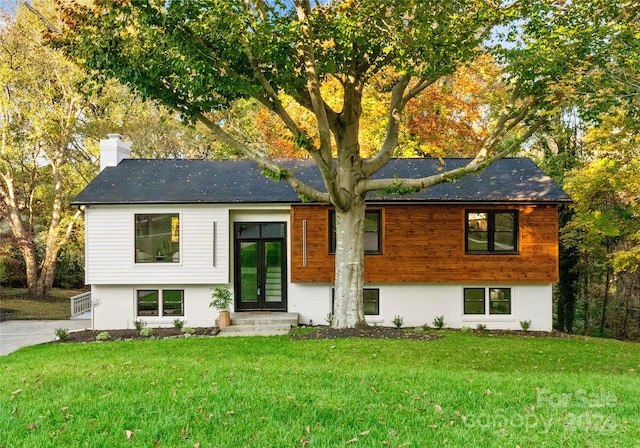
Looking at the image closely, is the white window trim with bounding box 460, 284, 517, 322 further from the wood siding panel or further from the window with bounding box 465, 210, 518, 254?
the window with bounding box 465, 210, 518, 254

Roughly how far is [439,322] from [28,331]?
42.2 ft

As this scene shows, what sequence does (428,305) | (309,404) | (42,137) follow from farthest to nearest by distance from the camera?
(42,137) → (428,305) → (309,404)

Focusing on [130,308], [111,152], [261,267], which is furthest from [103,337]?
[111,152]

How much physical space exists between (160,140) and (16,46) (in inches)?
385

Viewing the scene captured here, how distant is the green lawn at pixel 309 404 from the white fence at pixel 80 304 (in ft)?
35.3

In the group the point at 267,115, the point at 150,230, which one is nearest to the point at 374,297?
the point at 150,230

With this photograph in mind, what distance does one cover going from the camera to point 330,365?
762cm

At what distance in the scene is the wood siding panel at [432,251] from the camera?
1480 cm

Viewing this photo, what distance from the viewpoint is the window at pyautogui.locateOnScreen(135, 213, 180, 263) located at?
1507cm

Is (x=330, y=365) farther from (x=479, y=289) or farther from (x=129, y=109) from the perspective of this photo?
(x=129, y=109)

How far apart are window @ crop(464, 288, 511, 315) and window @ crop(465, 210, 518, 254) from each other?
1287mm

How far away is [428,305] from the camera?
15.0 m

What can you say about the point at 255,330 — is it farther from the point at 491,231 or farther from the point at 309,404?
the point at 309,404

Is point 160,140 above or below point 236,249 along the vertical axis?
above
